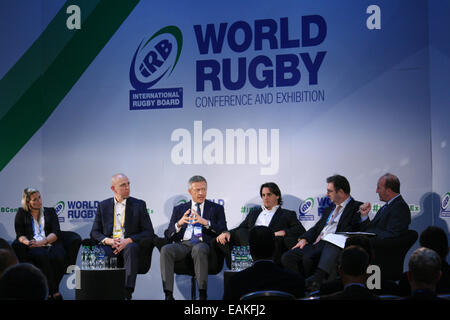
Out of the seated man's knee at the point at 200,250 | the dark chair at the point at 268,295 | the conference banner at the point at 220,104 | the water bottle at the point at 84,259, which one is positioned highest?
the conference banner at the point at 220,104

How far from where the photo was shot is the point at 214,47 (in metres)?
7.47

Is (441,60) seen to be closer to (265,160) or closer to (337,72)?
(337,72)

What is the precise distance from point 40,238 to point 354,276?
4751 mm

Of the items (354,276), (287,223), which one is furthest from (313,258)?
(354,276)

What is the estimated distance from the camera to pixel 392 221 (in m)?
5.93

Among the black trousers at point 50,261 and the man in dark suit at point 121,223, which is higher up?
the man in dark suit at point 121,223

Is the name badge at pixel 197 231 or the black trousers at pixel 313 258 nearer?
the black trousers at pixel 313 258

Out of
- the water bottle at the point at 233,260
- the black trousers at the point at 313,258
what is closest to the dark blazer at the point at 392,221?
the black trousers at the point at 313,258

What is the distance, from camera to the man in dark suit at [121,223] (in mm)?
6539

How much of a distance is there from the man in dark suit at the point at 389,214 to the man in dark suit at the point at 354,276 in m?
2.86

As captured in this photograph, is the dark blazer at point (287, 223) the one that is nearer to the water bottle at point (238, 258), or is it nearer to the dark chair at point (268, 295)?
the water bottle at point (238, 258)

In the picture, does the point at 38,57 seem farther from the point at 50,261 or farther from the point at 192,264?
the point at 192,264

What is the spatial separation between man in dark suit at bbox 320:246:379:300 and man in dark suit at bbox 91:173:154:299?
3710mm

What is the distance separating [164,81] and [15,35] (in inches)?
92.2
